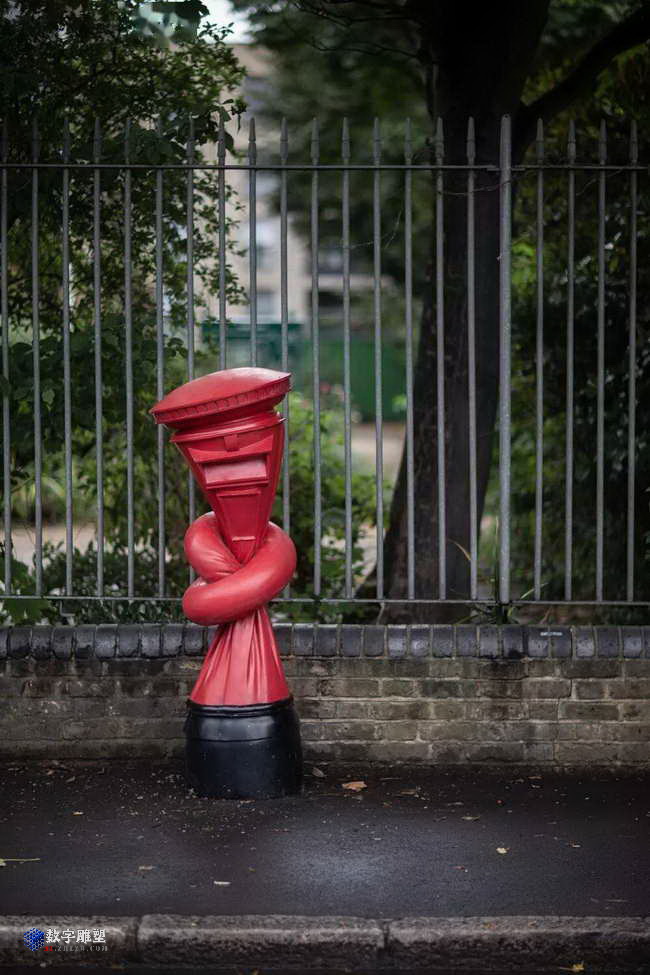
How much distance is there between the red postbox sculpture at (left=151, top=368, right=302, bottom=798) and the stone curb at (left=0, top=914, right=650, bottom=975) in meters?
1.27

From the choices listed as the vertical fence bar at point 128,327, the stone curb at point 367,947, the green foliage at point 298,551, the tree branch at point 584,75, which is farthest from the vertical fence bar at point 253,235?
the stone curb at point 367,947

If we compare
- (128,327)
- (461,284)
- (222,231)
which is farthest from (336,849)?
(461,284)

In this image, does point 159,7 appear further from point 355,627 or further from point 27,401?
point 355,627

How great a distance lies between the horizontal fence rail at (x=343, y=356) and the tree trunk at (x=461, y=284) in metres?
0.02

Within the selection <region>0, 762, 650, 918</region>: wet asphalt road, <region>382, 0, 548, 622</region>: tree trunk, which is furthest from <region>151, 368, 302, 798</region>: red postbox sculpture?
<region>382, 0, 548, 622</region>: tree trunk

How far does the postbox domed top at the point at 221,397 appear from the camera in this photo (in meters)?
4.83

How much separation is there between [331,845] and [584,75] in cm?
476

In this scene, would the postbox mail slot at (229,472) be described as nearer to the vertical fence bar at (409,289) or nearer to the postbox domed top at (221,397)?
the postbox domed top at (221,397)

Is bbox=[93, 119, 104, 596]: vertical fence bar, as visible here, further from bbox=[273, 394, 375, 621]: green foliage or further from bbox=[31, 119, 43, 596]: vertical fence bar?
bbox=[273, 394, 375, 621]: green foliage

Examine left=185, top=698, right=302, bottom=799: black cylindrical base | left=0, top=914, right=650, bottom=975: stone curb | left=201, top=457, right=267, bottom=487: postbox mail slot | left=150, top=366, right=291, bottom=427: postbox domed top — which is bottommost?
left=0, top=914, right=650, bottom=975: stone curb

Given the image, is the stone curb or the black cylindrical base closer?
the stone curb

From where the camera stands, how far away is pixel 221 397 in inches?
190

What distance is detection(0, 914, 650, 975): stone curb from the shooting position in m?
3.90

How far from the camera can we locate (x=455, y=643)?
18.7 feet
